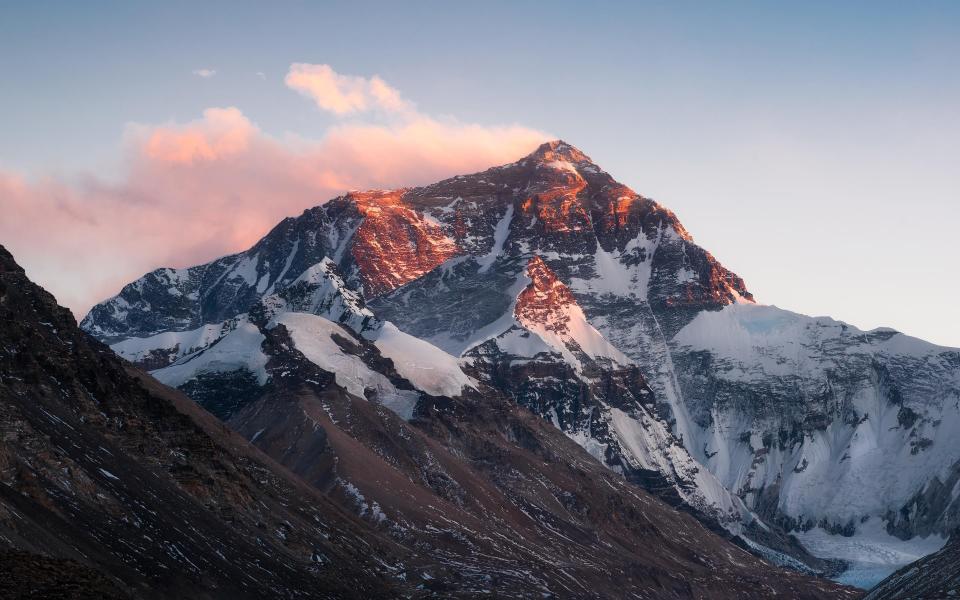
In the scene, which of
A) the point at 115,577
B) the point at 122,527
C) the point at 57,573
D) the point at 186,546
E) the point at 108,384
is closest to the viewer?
the point at 57,573

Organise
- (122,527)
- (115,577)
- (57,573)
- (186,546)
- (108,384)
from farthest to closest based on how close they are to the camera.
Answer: (108,384)
(186,546)
(122,527)
(115,577)
(57,573)

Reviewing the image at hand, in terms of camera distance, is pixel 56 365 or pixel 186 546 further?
pixel 56 365

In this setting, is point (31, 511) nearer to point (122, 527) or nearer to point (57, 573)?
point (122, 527)

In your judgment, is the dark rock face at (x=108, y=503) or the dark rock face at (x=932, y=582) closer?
the dark rock face at (x=108, y=503)

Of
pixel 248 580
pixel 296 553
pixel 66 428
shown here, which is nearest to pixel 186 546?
pixel 248 580

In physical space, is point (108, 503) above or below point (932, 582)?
below

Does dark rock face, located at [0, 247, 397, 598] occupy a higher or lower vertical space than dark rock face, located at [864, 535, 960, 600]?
lower

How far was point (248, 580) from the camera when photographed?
160 metres

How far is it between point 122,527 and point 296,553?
170 feet

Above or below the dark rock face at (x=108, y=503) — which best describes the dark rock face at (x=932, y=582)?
above

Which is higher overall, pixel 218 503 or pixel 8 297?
pixel 8 297

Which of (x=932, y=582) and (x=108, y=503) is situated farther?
(x=932, y=582)

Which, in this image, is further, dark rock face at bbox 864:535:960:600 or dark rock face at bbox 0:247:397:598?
dark rock face at bbox 864:535:960:600

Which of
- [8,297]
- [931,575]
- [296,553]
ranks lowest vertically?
[296,553]
